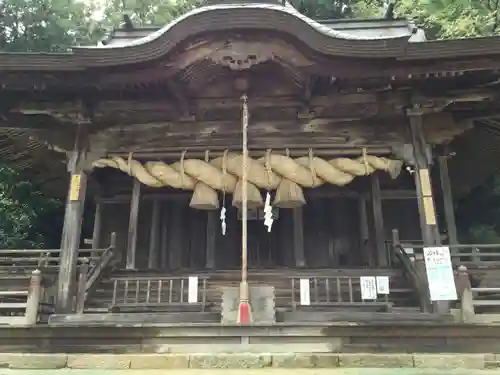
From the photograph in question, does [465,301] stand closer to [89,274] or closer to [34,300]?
[89,274]

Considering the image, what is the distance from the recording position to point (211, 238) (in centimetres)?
1105

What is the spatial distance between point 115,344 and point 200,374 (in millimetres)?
2613

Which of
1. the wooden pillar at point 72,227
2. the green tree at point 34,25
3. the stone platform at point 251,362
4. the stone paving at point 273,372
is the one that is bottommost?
the stone paving at point 273,372

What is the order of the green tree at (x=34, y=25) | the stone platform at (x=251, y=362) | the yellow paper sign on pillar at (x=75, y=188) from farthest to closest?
the green tree at (x=34, y=25) → the yellow paper sign on pillar at (x=75, y=188) → the stone platform at (x=251, y=362)

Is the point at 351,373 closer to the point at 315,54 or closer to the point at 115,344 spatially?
the point at 115,344

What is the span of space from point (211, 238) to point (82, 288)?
142 inches

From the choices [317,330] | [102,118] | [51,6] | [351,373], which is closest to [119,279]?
[102,118]

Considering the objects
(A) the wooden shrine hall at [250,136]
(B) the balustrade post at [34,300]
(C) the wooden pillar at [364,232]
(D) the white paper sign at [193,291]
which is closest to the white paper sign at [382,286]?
(A) the wooden shrine hall at [250,136]

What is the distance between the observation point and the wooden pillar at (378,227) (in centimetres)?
1064

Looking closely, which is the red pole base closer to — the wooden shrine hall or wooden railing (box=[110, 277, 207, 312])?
the wooden shrine hall

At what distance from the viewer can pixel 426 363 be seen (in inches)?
211

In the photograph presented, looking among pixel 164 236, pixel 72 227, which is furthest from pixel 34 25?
pixel 72 227

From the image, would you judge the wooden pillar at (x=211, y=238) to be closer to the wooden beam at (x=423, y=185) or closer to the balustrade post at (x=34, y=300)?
the balustrade post at (x=34, y=300)

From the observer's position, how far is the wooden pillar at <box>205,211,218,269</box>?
35.6ft
